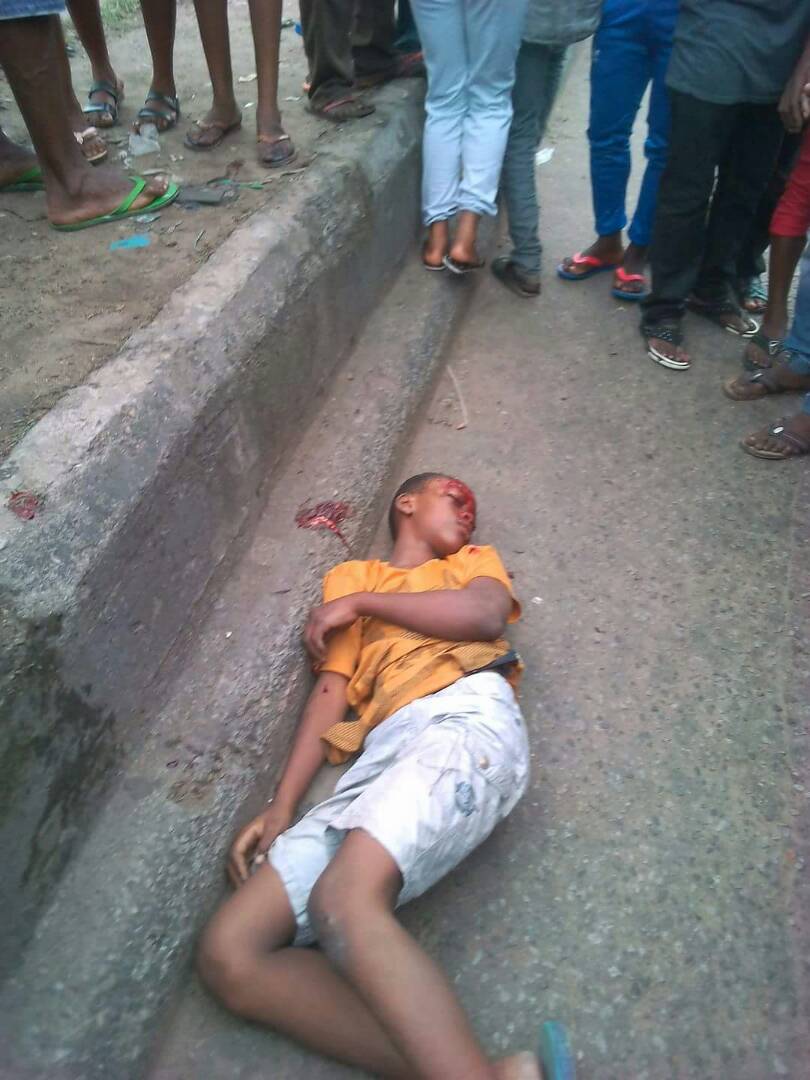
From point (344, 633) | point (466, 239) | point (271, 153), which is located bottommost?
point (344, 633)

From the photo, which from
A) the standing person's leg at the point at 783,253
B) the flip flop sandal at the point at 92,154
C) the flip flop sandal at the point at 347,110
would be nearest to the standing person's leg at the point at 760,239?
the standing person's leg at the point at 783,253

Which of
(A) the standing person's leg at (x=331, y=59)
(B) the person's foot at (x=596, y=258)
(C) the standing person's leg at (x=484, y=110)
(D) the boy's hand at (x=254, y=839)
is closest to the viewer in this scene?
(D) the boy's hand at (x=254, y=839)

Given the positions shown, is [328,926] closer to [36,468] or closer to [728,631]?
[36,468]

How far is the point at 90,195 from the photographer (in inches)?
99.1

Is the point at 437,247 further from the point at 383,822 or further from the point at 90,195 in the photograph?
the point at 383,822

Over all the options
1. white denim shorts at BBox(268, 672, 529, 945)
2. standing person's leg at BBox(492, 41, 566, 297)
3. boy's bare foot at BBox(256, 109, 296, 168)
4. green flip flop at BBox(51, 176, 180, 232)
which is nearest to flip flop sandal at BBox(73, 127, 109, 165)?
green flip flop at BBox(51, 176, 180, 232)

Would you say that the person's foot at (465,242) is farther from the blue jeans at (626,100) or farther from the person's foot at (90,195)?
the person's foot at (90,195)

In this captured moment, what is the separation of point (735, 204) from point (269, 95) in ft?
5.76

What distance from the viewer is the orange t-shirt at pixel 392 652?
5.93 feet

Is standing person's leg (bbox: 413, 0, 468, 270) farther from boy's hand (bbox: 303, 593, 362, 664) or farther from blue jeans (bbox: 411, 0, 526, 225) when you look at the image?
boy's hand (bbox: 303, 593, 362, 664)

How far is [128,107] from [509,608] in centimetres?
282

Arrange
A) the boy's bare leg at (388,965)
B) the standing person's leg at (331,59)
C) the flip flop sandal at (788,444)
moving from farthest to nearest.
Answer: the standing person's leg at (331,59) → the flip flop sandal at (788,444) → the boy's bare leg at (388,965)

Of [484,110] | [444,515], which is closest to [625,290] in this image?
[484,110]

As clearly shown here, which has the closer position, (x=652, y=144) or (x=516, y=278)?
(x=652, y=144)
